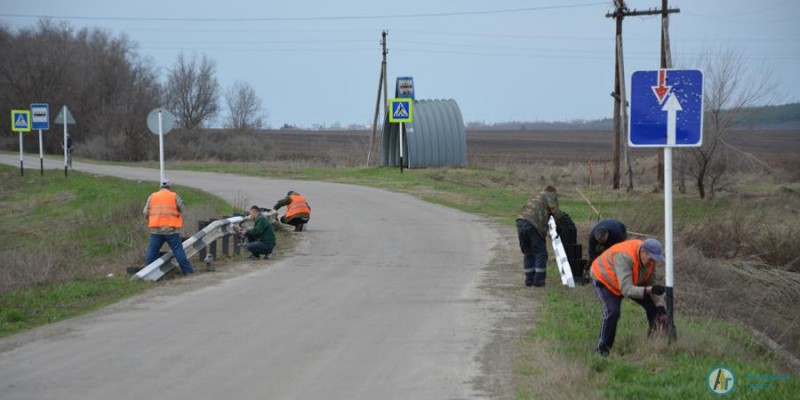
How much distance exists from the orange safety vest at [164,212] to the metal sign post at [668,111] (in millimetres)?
8662

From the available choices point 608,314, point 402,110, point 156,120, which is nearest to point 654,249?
point 608,314

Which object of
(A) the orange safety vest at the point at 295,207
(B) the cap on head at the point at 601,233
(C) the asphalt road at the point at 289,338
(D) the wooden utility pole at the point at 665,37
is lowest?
(C) the asphalt road at the point at 289,338

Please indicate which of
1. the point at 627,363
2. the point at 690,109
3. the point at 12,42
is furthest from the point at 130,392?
the point at 12,42

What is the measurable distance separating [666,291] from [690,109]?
182cm

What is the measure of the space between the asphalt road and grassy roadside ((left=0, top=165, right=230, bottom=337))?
2.70ft

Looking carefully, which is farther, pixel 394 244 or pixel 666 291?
pixel 394 244

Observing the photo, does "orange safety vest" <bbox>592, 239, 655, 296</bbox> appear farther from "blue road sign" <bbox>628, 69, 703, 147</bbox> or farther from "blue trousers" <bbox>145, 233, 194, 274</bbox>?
"blue trousers" <bbox>145, 233, 194, 274</bbox>

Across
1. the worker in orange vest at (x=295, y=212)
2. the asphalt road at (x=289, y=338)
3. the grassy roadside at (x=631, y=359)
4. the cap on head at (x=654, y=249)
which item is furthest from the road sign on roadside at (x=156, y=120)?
the cap on head at (x=654, y=249)

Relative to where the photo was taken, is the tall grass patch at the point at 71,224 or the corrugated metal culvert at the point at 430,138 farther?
the corrugated metal culvert at the point at 430,138

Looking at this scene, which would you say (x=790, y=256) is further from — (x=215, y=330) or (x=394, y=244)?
(x=215, y=330)

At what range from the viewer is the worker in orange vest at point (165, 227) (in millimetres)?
15727

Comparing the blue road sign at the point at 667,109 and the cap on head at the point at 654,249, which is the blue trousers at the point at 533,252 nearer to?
Answer: the blue road sign at the point at 667,109

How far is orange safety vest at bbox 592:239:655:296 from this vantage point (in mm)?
9383

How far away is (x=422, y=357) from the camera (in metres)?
9.70
